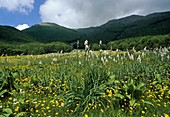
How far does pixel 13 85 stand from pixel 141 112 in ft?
16.1

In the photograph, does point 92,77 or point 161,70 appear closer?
point 92,77

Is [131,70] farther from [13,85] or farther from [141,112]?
[13,85]

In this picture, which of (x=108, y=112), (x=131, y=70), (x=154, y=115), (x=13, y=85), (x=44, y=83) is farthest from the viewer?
(x=131, y=70)

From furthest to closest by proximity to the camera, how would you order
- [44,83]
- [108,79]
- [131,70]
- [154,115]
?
[131,70]
[44,83]
[108,79]
[154,115]

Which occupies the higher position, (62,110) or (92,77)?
(92,77)

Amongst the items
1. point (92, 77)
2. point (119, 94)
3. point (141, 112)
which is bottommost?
point (141, 112)

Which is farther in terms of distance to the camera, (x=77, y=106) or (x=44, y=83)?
(x=44, y=83)

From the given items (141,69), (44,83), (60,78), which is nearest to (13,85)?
(44,83)

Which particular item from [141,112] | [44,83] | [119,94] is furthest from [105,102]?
[44,83]

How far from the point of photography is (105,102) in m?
6.75

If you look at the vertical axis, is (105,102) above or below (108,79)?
below

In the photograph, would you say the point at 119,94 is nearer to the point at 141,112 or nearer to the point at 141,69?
the point at 141,112

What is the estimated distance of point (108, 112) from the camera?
606 centimetres

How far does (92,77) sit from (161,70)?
499 centimetres
